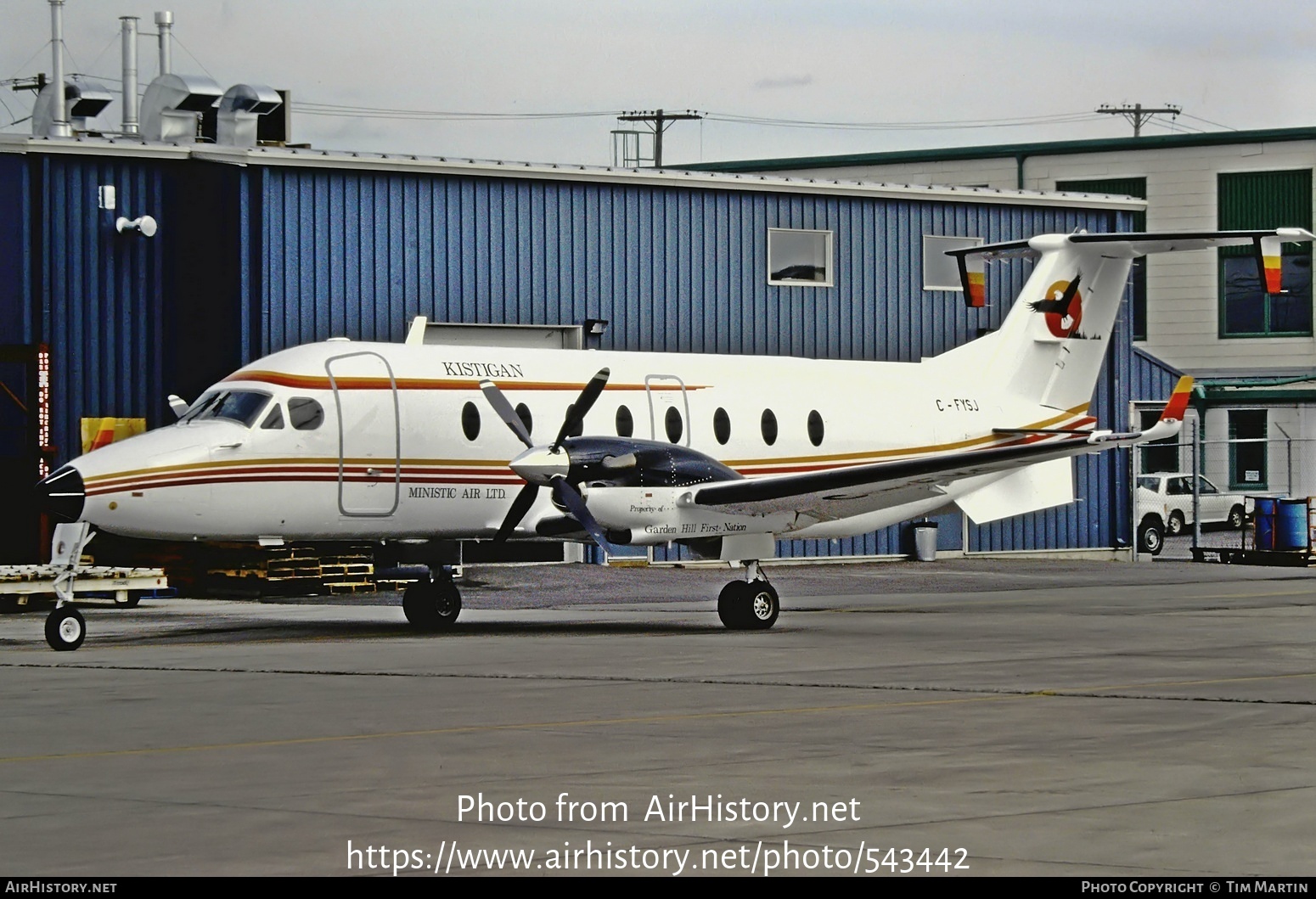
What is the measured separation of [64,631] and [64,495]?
1.45m

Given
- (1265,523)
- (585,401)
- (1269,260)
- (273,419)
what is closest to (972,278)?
(1269,260)

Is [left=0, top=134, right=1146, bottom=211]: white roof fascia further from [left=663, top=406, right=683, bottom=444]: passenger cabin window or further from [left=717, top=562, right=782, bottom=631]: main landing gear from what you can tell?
[left=717, top=562, right=782, bottom=631]: main landing gear

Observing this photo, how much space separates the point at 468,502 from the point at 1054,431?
9.92 metres

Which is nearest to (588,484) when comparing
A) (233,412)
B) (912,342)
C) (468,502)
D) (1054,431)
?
(468,502)

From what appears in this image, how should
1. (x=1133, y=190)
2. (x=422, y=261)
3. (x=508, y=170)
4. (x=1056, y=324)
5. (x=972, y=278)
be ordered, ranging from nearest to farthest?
(x=1056, y=324) → (x=972, y=278) → (x=422, y=261) → (x=508, y=170) → (x=1133, y=190)

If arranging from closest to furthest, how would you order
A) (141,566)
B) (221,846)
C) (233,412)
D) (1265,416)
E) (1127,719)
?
(221,846), (1127,719), (233,412), (141,566), (1265,416)

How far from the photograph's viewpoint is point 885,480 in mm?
21828

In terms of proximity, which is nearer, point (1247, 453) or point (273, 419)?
point (273, 419)

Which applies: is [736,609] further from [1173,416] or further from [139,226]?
[139,226]

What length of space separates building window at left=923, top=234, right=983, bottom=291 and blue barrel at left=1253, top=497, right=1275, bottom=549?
7995mm

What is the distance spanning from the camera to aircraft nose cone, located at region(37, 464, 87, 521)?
19047 mm

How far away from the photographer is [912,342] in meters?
39.1

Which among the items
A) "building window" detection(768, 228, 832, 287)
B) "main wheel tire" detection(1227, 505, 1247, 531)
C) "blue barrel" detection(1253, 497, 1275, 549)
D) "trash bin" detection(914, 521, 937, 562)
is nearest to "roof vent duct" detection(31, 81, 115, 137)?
"building window" detection(768, 228, 832, 287)

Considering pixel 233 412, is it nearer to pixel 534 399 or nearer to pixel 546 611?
pixel 534 399
